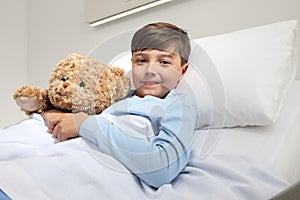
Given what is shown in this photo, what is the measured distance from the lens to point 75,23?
6.97 feet

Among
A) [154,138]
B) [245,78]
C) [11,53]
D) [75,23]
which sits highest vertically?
[245,78]

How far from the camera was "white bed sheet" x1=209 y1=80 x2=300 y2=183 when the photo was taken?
2.80ft

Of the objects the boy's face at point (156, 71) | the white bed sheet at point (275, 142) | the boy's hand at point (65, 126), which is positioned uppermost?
the boy's face at point (156, 71)

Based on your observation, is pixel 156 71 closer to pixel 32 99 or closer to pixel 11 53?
pixel 32 99

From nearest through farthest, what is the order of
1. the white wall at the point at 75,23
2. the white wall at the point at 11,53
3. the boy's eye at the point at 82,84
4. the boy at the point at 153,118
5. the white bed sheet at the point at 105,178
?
the white bed sheet at the point at 105,178 < the boy at the point at 153,118 < the boy's eye at the point at 82,84 < the white wall at the point at 75,23 < the white wall at the point at 11,53

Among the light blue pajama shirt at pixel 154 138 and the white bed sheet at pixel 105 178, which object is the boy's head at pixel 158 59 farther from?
the white bed sheet at pixel 105 178

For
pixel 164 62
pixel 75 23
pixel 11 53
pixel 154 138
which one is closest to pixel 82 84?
pixel 164 62

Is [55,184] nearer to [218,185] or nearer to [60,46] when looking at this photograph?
[218,185]

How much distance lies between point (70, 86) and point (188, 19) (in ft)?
2.05

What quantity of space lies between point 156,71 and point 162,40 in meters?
0.09

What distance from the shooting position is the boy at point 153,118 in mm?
813

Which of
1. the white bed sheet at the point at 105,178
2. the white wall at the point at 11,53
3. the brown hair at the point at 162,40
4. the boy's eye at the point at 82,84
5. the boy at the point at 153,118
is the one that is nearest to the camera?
the white bed sheet at the point at 105,178

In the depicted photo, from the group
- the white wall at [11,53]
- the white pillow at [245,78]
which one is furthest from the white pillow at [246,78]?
the white wall at [11,53]

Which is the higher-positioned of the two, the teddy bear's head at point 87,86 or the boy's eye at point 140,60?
the boy's eye at point 140,60
